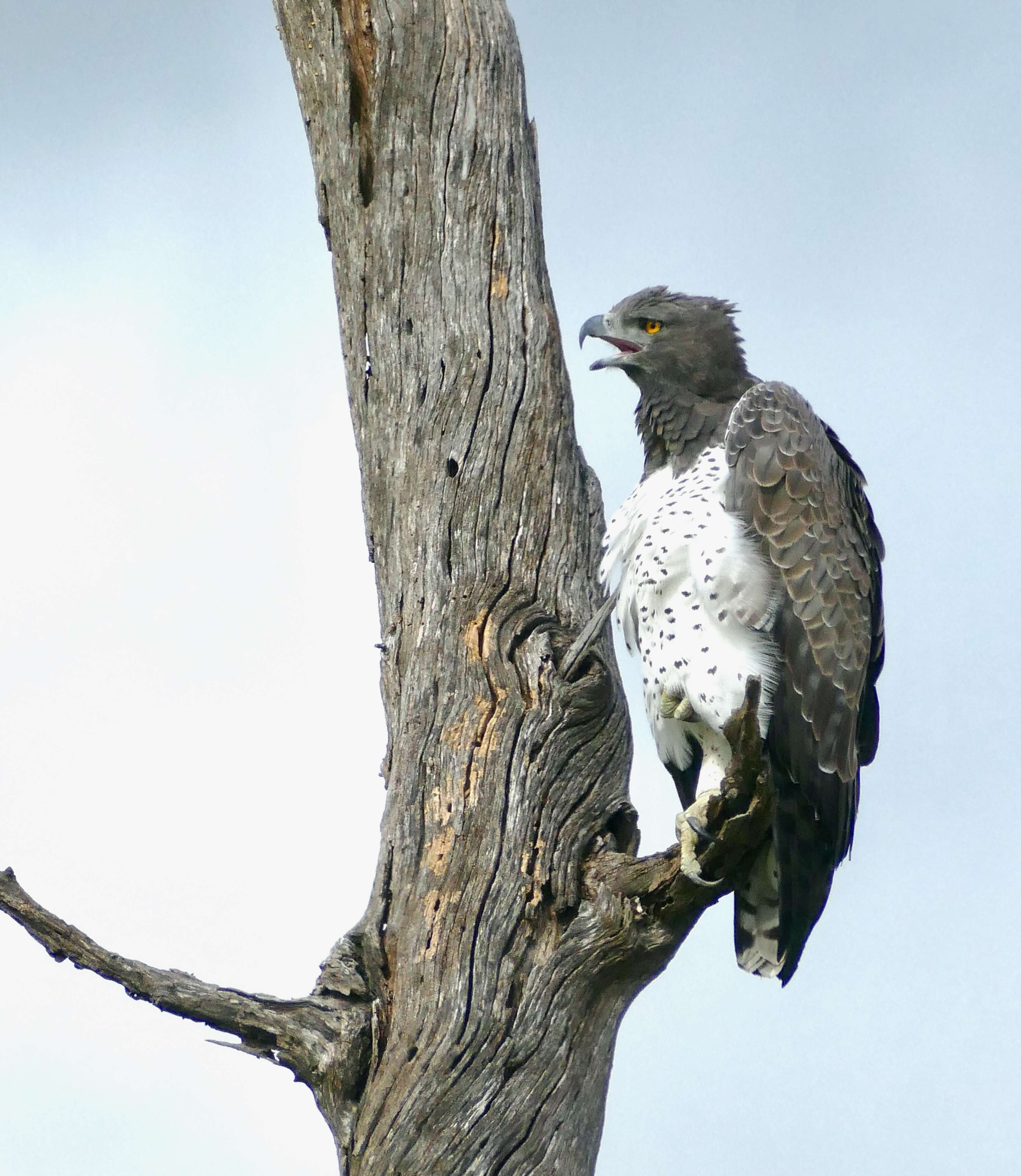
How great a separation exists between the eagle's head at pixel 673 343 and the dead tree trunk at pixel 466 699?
71cm

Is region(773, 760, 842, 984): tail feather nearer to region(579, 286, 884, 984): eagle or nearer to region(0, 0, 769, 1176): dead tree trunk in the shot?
region(579, 286, 884, 984): eagle

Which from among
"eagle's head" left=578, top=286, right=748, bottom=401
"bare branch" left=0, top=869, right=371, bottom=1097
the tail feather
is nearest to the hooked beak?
"eagle's head" left=578, top=286, right=748, bottom=401

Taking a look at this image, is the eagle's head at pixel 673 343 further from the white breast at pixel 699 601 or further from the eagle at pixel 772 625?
the white breast at pixel 699 601

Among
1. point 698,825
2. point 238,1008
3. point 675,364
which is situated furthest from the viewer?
point 675,364

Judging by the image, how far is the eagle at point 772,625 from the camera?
498 centimetres

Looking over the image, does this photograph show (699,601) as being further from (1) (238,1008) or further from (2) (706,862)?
(1) (238,1008)

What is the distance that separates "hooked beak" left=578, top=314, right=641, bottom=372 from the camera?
5879 mm

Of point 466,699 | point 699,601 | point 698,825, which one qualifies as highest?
point 699,601

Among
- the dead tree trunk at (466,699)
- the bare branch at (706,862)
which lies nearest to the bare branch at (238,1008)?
the dead tree trunk at (466,699)

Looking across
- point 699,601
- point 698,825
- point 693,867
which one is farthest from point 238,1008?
point 699,601

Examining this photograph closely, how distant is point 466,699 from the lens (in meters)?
4.71

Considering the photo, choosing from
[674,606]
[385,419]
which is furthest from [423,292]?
[674,606]

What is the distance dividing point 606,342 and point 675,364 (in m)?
0.38

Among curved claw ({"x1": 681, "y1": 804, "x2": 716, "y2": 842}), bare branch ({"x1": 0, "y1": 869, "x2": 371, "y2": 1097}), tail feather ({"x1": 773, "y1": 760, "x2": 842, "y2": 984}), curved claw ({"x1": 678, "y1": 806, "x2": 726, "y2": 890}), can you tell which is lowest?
bare branch ({"x1": 0, "y1": 869, "x2": 371, "y2": 1097})
